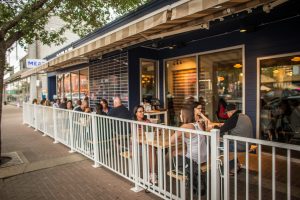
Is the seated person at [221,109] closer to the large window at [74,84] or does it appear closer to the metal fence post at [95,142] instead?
the metal fence post at [95,142]

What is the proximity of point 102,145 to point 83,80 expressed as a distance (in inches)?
281

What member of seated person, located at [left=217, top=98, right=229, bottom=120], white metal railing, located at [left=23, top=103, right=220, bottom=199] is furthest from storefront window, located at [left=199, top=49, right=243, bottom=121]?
white metal railing, located at [left=23, top=103, right=220, bottom=199]

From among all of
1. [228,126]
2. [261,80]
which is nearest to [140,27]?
[228,126]

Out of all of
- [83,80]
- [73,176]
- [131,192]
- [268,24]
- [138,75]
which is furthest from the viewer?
[83,80]

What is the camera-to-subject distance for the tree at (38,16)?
18.5 feet

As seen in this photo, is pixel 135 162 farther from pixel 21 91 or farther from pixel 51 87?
pixel 21 91

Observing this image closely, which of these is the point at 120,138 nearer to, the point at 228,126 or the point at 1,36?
the point at 228,126

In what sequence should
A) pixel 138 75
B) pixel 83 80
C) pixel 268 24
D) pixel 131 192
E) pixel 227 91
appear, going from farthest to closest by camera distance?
1. pixel 83 80
2. pixel 138 75
3. pixel 227 91
4. pixel 268 24
5. pixel 131 192

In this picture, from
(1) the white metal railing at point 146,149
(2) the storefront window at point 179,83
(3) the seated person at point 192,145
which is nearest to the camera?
(1) the white metal railing at point 146,149

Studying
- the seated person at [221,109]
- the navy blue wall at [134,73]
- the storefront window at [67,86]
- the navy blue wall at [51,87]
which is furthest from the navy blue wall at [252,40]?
the navy blue wall at [51,87]

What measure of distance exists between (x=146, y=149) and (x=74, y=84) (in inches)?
378

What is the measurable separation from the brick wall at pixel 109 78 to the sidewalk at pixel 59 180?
2985 mm

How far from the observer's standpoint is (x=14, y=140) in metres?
8.36

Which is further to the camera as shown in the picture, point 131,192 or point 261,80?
point 261,80
